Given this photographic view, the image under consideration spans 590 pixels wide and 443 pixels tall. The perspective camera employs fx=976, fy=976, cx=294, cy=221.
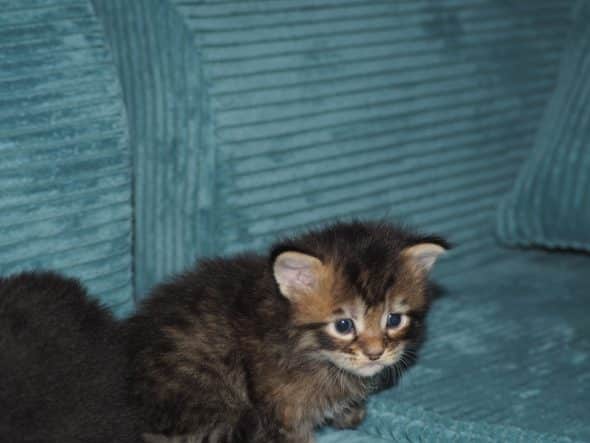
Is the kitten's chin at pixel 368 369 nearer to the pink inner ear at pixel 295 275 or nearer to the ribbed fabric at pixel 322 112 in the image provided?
the pink inner ear at pixel 295 275

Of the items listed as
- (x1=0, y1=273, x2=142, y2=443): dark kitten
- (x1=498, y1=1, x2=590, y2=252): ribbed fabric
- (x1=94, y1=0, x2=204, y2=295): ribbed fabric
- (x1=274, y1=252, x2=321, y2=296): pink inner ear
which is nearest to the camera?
(x1=0, y1=273, x2=142, y2=443): dark kitten

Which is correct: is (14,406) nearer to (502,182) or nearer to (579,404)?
(579,404)

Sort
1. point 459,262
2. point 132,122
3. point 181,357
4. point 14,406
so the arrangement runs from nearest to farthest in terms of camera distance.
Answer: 1. point 14,406
2. point 181,357
3. point 132,122
4. point 459,262

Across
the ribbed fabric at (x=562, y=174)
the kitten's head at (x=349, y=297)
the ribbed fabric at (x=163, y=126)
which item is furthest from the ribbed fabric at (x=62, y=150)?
the ribbed fabric at (x=562, y=174)

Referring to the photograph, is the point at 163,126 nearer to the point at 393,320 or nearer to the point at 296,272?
the point at 296,272

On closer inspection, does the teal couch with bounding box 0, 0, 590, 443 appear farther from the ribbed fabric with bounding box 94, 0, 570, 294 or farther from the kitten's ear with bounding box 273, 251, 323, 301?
the kitten's ear with bounding box 273, 251, 323, 301

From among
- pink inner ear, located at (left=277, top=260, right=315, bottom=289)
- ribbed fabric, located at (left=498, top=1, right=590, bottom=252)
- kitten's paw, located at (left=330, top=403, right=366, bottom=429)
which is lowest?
kitten's paw, located at (left=330, top=403, right=366, bottom=429)

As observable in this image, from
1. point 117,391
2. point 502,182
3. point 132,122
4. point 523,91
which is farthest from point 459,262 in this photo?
point 117,391

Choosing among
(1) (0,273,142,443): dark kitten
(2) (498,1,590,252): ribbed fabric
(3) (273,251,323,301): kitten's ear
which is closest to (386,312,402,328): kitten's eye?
(3) (273,251,323,301): kitten's ear
